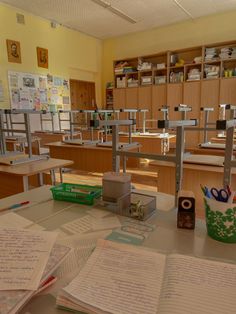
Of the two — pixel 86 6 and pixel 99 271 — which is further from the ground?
pixel 86 6

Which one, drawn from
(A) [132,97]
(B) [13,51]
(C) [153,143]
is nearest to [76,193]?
(C) [153,143]

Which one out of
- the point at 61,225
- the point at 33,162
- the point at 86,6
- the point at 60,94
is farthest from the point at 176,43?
the point at 61,225

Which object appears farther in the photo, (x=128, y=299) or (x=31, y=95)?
(x=31, y=95)

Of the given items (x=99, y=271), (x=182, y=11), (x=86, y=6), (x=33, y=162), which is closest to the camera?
(x=99, y=271)

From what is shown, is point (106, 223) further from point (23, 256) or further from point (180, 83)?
point (180, 83)

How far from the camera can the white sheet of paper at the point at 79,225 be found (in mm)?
925

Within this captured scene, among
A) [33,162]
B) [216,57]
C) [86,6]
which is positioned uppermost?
[86,6]

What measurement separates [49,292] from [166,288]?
285 millimetres

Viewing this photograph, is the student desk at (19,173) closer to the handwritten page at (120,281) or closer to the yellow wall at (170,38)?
the handwritten page at (120,281)

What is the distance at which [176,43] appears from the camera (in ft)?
21.7

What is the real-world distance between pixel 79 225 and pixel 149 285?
419 mm

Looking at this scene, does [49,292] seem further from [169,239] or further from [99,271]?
[169,239]

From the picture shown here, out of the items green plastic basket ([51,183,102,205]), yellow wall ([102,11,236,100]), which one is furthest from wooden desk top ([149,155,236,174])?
yellow wall ([102,11,236,100])

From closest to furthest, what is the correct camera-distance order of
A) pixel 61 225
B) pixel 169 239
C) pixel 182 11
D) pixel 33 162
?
1. pixel 169 239
2. pixel 61 225
3. pixel 33 162
4. pixel 182 11
